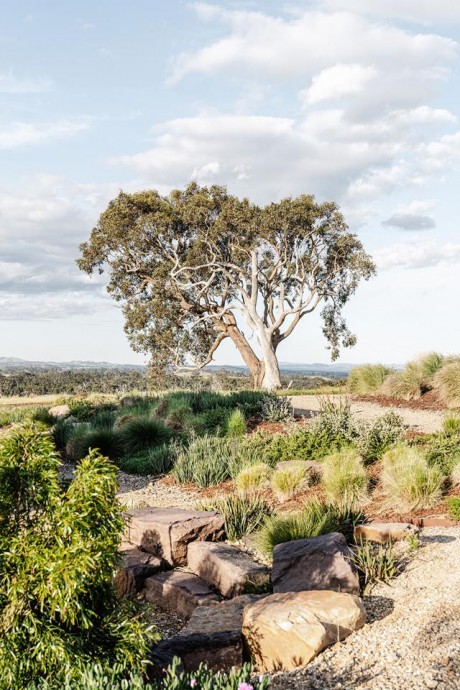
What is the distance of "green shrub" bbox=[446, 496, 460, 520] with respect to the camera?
6.62 m

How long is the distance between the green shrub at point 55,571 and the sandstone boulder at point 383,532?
3.23m

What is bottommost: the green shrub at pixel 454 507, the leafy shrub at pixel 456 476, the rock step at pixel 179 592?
the rock step at pixel 179 592

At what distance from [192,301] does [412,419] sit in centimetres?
1498

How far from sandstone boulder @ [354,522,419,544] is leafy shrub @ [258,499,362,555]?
0.15 m

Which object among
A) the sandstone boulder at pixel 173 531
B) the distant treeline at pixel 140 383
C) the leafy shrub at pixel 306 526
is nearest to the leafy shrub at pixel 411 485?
the leafy shrub at pixel 306 526

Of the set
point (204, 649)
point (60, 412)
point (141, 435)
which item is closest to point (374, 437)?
point (141, 435)

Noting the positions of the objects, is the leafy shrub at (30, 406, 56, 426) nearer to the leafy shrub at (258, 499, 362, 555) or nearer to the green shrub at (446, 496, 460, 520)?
the leafy shrub at (258, 499, 362, 555)

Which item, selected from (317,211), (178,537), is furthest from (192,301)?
(178,537)

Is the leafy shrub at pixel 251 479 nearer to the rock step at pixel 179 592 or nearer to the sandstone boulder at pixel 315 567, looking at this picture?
the rock step at pixel 179 592

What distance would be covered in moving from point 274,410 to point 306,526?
778 centimetres

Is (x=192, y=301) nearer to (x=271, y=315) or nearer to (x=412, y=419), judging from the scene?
(x=271, y=315)

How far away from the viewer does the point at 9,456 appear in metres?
3.15

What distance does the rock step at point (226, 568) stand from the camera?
16.8 ft

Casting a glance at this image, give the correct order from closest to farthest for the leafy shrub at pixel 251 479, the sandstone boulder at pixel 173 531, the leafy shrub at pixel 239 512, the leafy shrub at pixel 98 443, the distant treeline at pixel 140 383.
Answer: the sandstone boulder at pixel 173 531, the leafy shrub at pixel 239 512, the leafy shrub at pixel 251 479, the leafy shrub at pixel 98 443, the distant treeline at pixel 140 383
